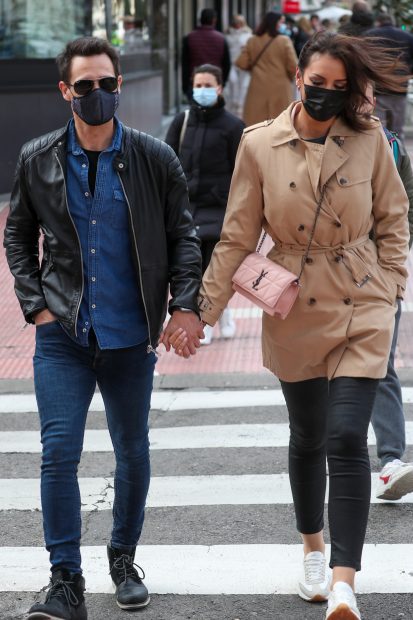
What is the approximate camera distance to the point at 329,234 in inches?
159

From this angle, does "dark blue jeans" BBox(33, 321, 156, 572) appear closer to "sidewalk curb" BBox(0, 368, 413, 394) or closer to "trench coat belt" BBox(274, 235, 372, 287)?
"trench coat belt" BBox(274, 235, 372, 287)

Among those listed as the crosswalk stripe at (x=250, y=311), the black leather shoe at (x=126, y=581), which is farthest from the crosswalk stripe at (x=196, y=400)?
the black leather shoe at (x=126, y=581)

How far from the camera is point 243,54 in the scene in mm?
15516

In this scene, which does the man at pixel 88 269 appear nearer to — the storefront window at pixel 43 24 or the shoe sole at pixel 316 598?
the shoe sole at pixel 316 598

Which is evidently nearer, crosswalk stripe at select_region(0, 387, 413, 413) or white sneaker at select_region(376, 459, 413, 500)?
white sneaker at select_region(376, 459, 413, 500)

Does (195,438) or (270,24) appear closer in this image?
(195,438)

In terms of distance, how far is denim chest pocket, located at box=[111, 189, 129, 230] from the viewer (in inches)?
158

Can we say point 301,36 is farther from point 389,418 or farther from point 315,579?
point 315,579

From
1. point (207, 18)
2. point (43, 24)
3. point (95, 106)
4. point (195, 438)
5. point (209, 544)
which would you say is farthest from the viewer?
point (207, 18)

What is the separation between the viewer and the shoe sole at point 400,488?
5.25m

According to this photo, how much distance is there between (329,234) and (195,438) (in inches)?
110

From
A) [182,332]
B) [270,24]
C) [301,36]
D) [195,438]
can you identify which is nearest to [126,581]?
[182,332]

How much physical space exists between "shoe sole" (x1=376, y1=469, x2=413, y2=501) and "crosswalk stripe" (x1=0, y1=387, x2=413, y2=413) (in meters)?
1.88

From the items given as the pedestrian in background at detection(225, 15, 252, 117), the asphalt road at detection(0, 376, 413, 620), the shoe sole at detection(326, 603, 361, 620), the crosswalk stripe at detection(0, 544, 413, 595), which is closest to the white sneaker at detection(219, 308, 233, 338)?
the asphalt road at detection(0, 376, 413, 620)
